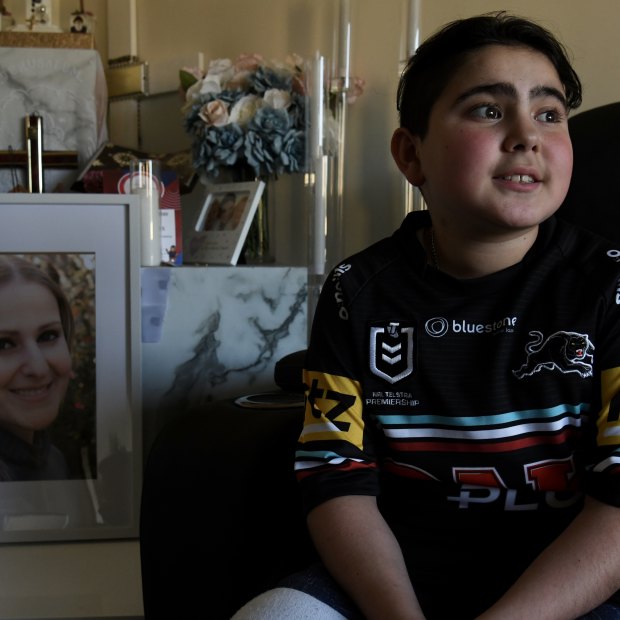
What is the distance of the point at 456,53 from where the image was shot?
102cm

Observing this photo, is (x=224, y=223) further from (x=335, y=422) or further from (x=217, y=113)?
(x=335, y=422)

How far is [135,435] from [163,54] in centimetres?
95

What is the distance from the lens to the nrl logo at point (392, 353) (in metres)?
1.00

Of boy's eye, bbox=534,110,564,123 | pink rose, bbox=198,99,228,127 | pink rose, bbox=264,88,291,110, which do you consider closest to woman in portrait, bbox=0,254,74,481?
pink rose, bbox=198,99,228,127

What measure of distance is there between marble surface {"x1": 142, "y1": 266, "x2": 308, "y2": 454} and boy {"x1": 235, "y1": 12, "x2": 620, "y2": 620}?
66cm

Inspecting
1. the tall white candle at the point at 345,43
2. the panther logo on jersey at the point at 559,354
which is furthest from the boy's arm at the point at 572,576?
the tall white candle at the point at 345,43

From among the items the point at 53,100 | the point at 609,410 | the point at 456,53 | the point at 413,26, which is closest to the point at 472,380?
the point at 609,410

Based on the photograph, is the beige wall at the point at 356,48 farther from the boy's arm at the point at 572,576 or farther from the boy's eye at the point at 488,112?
the boy's arm at the point at 572,576

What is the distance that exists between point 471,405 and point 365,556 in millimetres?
195

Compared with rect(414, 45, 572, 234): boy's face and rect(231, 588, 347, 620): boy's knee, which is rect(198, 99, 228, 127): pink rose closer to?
rect(414, 45, 572, 234): boy's face

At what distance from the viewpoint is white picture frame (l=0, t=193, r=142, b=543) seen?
1650mm

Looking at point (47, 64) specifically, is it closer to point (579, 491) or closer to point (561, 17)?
point (561, 17)

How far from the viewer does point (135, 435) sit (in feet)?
5.49

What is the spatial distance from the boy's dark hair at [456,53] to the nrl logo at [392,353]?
24 cm
